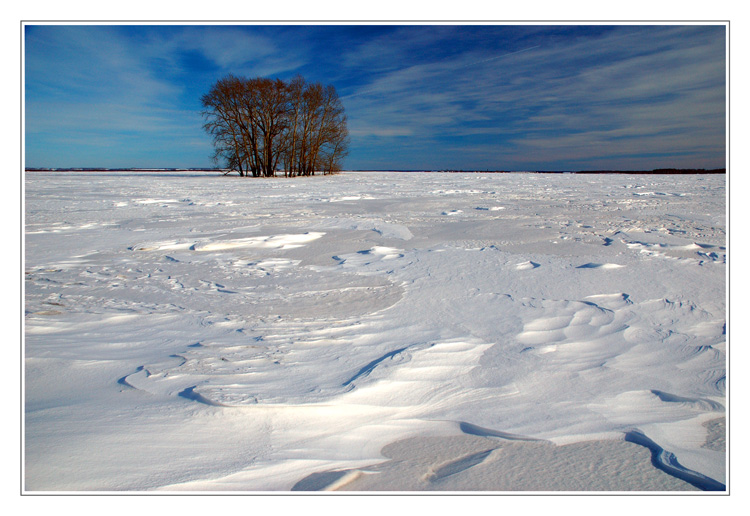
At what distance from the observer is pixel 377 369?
1.83m

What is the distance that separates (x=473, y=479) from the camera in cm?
124

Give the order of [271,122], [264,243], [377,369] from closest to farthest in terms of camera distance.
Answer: [377,369] < [264,243] < [271,122]

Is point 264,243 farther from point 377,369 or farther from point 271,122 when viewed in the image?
point 271,122

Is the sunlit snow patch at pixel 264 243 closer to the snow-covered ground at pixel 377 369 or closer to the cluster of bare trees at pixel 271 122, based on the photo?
the snow-covered ground at pixel 377 369

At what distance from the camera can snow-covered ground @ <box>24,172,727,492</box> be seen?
128cm

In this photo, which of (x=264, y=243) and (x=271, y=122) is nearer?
(x=264, y=243)

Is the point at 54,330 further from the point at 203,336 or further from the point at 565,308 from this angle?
the point at 565,308

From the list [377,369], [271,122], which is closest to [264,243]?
[377,369]

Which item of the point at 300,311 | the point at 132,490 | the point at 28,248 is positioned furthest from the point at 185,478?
the point at 28,248

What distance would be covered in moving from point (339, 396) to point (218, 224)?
14.8 feet

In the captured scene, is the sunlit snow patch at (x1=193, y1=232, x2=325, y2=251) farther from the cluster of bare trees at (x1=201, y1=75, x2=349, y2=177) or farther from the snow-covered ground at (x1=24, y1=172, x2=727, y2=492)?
the cluster of bare trees at (x1=201, y1=75, x2=349, y2=177)

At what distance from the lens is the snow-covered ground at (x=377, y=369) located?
128 centimetres

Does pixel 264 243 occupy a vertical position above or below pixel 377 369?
above

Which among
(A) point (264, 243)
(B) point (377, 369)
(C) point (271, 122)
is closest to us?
(B) point (377, 369)
